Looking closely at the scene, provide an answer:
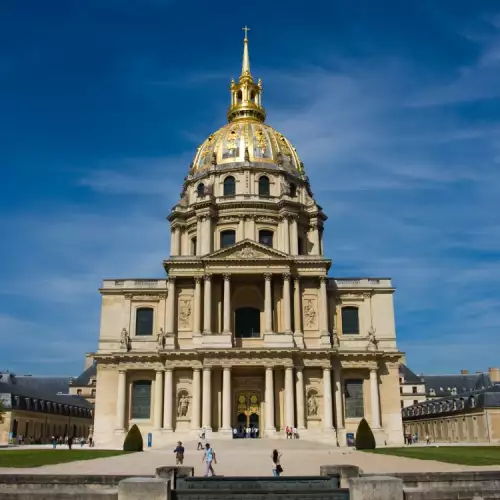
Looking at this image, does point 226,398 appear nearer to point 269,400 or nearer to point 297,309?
point 269,400

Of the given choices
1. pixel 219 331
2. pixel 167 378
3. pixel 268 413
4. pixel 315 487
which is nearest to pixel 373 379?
pixel 268 413

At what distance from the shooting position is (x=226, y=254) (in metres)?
55.7

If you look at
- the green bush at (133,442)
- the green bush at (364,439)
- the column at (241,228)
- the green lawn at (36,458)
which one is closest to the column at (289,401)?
the green bush at (364,439)

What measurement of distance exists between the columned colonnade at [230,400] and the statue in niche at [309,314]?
449cm

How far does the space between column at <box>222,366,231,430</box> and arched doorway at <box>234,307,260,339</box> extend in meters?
5.80

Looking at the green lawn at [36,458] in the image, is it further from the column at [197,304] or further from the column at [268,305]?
the column at [268,305]

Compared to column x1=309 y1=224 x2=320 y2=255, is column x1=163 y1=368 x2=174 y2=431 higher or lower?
lower

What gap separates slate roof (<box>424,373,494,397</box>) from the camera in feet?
345

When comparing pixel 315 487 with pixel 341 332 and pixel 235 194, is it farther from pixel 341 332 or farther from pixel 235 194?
pixel 235 194

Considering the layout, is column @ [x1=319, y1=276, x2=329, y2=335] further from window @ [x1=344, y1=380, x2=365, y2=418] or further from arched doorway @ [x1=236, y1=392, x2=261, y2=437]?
arched doorway @ [x1=236, y1=392, x2=261, y2=437]

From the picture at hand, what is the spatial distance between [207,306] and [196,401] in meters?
8.12

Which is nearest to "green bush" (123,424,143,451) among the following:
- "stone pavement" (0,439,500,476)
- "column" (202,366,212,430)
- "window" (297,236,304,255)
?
"stone pavement" (0,439,500,476)

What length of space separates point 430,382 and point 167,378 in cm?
7321

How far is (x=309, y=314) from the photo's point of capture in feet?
185
